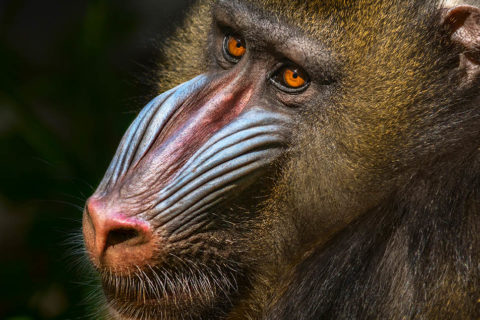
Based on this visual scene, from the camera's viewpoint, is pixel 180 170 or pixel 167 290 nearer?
pixel 180 170

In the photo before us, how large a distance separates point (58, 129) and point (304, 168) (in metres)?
3.51

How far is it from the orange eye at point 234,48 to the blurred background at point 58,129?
96 centimetres

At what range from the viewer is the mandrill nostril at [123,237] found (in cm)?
281

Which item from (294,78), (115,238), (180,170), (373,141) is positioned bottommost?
(115,238)

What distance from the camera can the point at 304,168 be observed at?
2.92 meters

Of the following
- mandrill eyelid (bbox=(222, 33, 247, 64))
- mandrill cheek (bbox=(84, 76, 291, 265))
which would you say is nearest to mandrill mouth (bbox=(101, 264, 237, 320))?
mandrill cheek (bbox=(84, 76, 291, 265))

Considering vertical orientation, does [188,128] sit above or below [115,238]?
above

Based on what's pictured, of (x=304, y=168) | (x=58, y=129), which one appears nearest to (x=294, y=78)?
(x=304, y=168)

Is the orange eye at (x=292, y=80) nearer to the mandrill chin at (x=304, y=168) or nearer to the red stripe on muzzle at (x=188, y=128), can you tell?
the mandrill chin at (x=304, y=168)

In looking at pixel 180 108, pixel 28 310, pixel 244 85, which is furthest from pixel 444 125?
pixel 28 310

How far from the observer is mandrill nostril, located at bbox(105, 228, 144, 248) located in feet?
9.21

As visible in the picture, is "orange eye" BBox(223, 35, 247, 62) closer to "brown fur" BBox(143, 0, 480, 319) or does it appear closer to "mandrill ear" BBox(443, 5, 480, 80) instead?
"brown fur" BBox(143, 0, 480, 319)

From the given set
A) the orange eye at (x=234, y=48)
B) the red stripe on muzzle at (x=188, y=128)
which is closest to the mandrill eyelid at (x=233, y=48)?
the orange eye at (x=234, y=48)

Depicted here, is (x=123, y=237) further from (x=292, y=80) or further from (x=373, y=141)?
(x=373, y=141)
